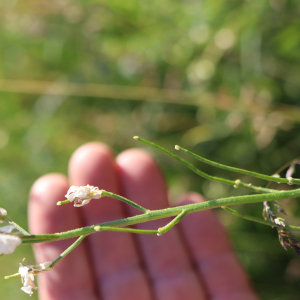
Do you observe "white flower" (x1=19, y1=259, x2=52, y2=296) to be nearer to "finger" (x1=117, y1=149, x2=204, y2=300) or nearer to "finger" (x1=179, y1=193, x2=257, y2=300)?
"finger" (x1=117, y1=149, x2=204, y2=300)

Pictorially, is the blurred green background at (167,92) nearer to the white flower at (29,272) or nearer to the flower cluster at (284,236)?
the flower cluster at (284,236)

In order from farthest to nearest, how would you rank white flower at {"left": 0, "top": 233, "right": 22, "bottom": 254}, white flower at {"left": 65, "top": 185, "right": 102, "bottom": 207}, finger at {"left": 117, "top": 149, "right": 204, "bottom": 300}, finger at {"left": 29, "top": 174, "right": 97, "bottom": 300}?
finger at {"left": 117, "top": 149, "right": 204, "bottom": 300} < finger at {"left": 29, "top": 174, "right": 97, "bottom": 300} < white flower at {"left": 65, "top": 185, "right": 102, "bottom": 207} < white flower at {"left": 0, "top": 233, "right": 22, "bottom": 254}

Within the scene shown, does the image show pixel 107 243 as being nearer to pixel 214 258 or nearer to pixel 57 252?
pixel 57 252

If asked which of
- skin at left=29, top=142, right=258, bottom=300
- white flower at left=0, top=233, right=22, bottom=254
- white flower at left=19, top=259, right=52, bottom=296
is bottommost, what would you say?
white flower at left=19, top=259, right=52, bottom=296

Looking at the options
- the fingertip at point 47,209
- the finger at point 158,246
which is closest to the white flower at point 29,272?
the fingertip at point 47,209

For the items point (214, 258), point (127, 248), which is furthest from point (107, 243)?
point (214, 258)

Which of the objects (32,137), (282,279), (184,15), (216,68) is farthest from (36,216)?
(282,279)

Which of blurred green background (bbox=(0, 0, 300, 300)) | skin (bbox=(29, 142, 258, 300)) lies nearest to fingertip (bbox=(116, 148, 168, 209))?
skin (bbox=(29, 142, 258, 300))
